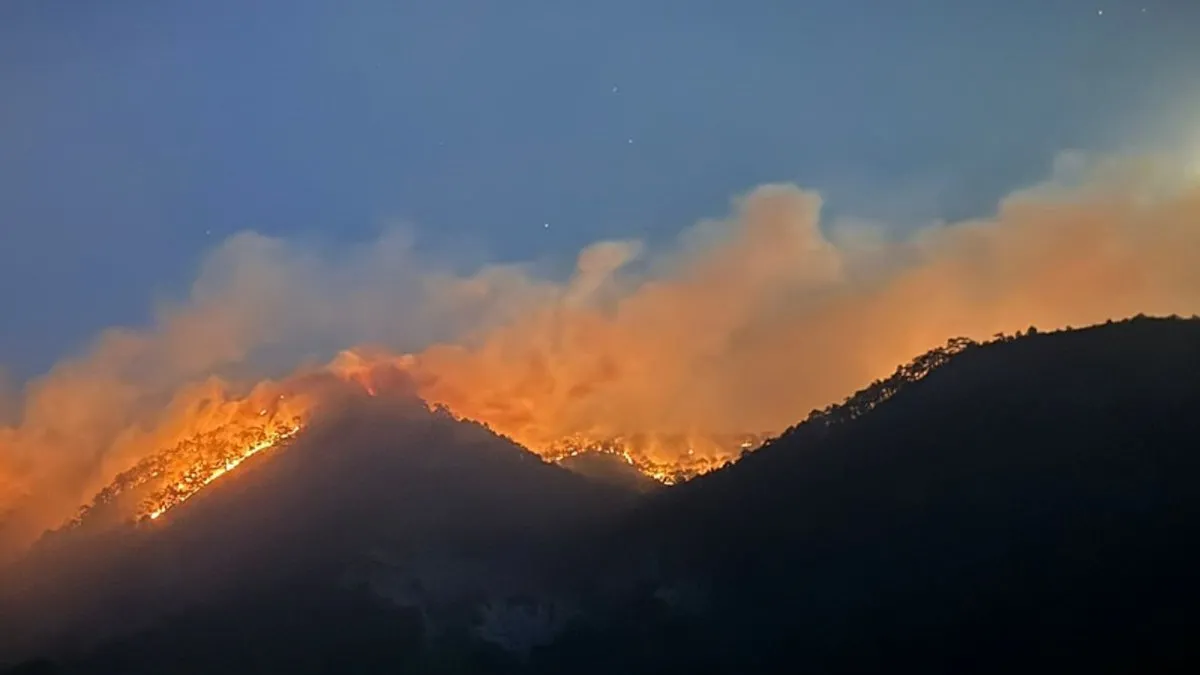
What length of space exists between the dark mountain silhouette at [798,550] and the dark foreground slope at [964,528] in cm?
15

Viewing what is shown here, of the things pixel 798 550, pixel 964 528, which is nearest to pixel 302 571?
pixel 798 550

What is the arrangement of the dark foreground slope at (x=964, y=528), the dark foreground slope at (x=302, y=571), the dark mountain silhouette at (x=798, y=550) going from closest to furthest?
1. the dark foreground slope at (x=964, y=528)
2. the dark mountain silhouette at (x=798, y=550)
3. the dark foreground slope at (x=302, y=571)

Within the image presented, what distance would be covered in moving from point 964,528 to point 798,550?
468 inches

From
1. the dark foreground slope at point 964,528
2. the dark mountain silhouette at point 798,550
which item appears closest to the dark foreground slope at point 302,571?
the dark mountain silhouette at point 798,550

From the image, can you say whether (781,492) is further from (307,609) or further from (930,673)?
(307,609)

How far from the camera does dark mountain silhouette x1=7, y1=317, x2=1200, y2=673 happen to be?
204 ft

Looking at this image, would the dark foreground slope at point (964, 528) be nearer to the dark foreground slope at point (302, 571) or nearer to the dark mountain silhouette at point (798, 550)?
the dark mountain silhouette at point (798, 550)

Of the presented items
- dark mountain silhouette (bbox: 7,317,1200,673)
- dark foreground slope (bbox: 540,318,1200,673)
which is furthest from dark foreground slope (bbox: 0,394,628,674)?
dark foreground slope (bbox: 540,318,1200,673)

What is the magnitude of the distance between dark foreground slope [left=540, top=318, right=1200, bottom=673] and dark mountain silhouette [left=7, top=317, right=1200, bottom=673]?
151 mm

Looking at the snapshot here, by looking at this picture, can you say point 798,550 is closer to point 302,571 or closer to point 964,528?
point 964,528

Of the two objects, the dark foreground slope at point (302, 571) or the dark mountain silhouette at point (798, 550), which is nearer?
the dark mountain silhouette at point (798, 550)

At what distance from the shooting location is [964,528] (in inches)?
2697

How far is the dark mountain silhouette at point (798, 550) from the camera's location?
2453 inches

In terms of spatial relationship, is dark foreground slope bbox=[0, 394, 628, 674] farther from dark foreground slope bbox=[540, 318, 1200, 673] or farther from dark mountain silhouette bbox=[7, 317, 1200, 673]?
dark foreground slope bbox=[540, 318, 1200, 673]
